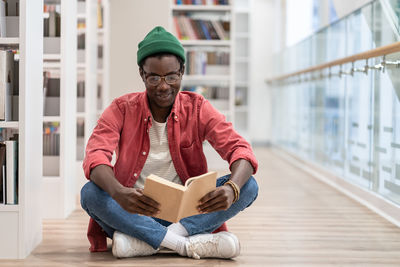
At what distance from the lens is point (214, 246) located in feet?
7.73

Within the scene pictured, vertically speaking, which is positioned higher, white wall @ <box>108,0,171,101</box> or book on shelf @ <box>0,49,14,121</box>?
white wall @ <box>108,0,171,101</box>

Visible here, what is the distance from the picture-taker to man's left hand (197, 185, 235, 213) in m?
2.08

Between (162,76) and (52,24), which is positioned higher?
(52,24)

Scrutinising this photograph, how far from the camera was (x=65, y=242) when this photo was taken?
8.75ft

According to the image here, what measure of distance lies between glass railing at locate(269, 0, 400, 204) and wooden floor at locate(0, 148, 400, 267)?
0.97ft

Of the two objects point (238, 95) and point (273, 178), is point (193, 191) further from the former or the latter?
point (238, 95)

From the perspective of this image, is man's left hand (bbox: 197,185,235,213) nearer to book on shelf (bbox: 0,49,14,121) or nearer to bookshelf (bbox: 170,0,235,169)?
book on shelf (bbox: 0,49,14,121)

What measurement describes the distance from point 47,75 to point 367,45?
203 centimetres

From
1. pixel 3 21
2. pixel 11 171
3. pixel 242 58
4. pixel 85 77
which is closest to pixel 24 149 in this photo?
pixel 11 171

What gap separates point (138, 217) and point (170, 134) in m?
0.35

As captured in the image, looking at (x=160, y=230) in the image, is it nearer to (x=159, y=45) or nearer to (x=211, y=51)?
(x=159, y=45)

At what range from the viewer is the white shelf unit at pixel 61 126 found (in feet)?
10.6

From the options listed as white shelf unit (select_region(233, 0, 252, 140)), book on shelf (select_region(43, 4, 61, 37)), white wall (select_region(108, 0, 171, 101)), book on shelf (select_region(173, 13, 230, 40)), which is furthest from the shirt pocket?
white shelf unit (select_region(233, 0, 252, 140))

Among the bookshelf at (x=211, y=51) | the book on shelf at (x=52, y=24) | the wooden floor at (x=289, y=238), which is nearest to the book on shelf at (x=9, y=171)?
the wooden floor at (x=289, y=238)
